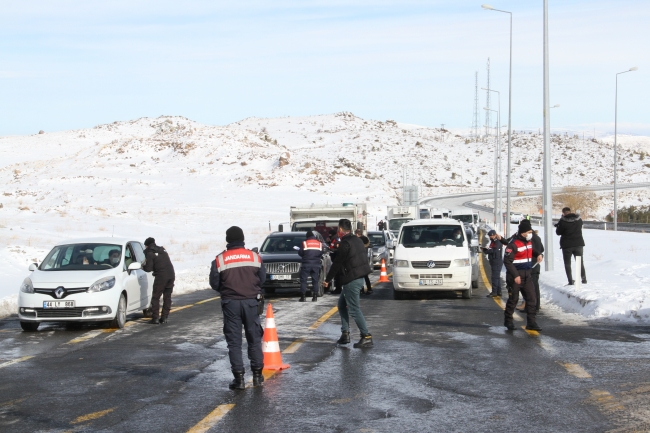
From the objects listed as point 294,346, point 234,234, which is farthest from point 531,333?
point 234,234

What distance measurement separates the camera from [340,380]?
959 cm

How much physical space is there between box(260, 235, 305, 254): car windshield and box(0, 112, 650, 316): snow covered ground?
10.1ft

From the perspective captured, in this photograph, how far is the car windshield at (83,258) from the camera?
15711 mm

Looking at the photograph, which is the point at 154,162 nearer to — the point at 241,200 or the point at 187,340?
the point at 241,200

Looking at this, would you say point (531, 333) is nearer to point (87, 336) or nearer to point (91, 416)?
point (87, 336)

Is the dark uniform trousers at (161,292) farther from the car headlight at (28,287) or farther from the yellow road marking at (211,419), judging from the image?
the yellow road marking at (211,419)

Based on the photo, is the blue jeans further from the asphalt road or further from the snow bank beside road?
the snow bank beside road

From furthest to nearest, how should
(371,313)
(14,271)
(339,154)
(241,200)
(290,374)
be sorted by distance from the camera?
(339,154)
(241,200)
(14,271)
(371,313)
(290,374)

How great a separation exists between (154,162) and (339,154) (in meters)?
49.0

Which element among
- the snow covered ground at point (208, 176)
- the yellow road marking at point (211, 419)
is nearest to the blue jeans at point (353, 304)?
the yellow road marking at point (211, 419)

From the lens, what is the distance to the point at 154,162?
109188 millimetres

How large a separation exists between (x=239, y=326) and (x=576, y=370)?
4075 mm

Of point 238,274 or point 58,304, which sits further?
point 58,304

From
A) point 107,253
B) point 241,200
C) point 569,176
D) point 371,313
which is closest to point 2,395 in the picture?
point 107,253
